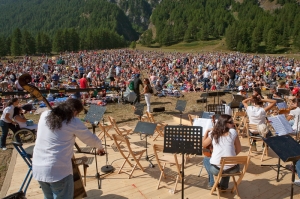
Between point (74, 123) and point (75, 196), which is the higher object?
point (74, 123)

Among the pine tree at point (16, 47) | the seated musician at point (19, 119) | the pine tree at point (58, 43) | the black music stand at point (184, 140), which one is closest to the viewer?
the black music stand at point (184, 140)

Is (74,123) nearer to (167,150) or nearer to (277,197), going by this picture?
(167,150)

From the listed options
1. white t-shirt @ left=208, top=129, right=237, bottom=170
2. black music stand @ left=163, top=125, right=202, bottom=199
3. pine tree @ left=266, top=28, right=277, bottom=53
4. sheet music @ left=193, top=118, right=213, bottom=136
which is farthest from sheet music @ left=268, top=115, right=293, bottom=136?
pine tree @ left=266, top=28, right=277, bottom=53

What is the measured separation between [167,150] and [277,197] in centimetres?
247

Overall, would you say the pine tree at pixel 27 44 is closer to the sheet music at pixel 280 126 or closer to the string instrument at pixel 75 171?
the string instrument at pixel 75 171

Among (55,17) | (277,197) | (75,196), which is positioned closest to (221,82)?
(277,197)

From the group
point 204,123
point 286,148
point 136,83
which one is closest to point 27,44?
point 136,83

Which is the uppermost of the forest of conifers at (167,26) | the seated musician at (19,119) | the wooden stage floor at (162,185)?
the forest of conifers at (167,26)

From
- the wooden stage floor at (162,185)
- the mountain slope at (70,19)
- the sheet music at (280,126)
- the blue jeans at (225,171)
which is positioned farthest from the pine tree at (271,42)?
the mountain slope at (70,19)

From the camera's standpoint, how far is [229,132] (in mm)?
4863

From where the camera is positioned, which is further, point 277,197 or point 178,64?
point 178,64

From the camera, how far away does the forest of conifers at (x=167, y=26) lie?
88.2 m

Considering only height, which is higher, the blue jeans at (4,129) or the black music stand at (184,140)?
the black music stand at (184,140)

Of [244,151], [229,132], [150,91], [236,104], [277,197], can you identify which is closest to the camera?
[229,132]
